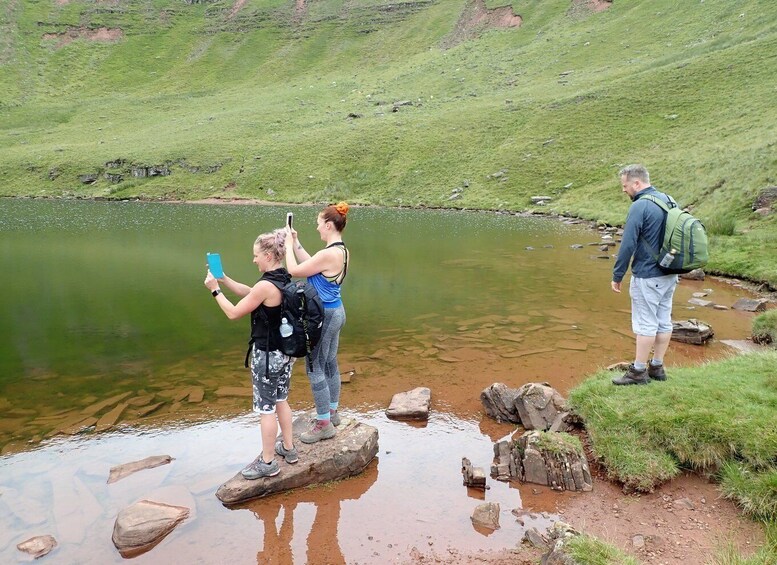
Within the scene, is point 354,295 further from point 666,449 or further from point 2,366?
point 666,449

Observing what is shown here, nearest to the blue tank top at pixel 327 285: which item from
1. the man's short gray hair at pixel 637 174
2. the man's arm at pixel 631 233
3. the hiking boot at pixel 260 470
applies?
the hiking boot at pixel 260 470

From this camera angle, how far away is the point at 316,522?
20.2 feet

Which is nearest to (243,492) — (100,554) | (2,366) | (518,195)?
(100,554)

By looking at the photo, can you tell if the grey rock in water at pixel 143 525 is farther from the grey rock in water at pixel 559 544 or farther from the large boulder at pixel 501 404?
the large boulder at pixel 501 404

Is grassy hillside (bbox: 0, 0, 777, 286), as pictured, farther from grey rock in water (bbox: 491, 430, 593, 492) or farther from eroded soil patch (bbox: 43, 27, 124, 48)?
grey rock in water (bbox: 491, 430, 593, 492)

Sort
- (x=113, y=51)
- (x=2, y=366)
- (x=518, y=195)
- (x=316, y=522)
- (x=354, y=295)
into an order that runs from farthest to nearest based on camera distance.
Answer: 1. (x=113, y=51)
2. (x=518, y=195)
3. (x=354, y=295)
4. (x=2, y=366)
5. (x=316, y=522)

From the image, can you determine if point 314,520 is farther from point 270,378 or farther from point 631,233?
point 631,233

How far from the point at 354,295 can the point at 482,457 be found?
37.0 feet

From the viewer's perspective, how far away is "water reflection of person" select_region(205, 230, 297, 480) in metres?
6.40

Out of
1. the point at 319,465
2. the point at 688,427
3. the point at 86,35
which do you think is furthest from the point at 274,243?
the point at 86,35

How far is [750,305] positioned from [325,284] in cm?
1392

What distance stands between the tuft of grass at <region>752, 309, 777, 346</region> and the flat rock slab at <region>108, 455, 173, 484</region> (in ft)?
41.0

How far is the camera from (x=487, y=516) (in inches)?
239

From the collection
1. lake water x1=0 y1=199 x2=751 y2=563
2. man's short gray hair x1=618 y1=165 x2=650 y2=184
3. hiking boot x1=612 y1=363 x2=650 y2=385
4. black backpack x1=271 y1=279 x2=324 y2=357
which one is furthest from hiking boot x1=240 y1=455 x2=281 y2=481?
man's short gray hair x1=618 y1=165 x2=650 y2=184
